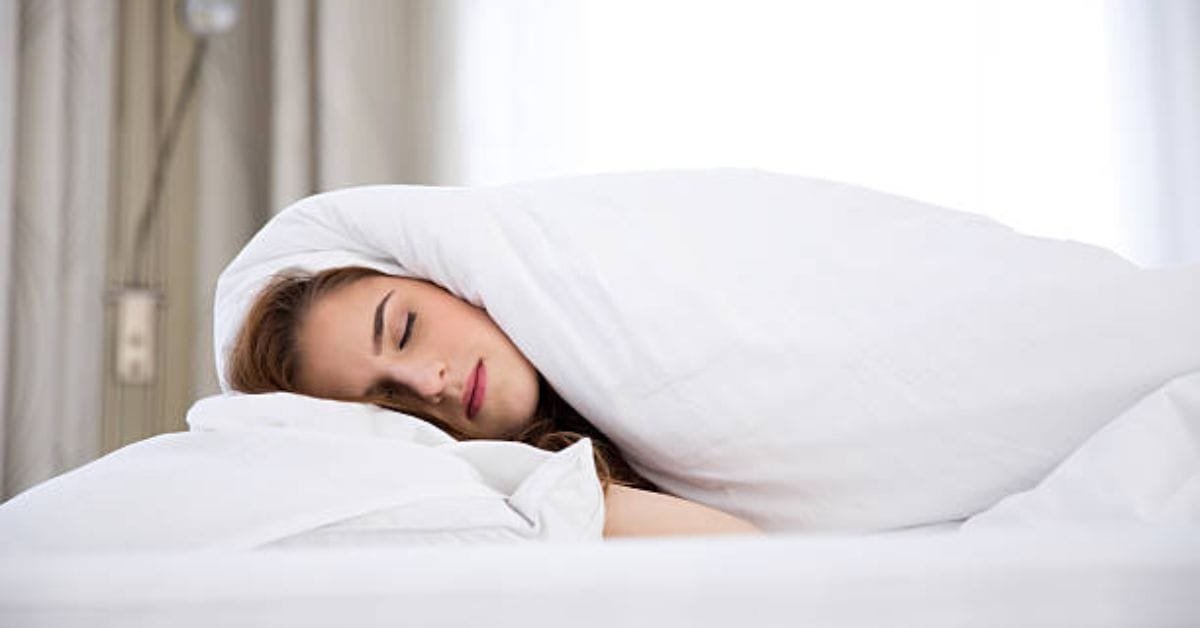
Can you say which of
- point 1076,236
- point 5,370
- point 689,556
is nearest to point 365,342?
point 689,556

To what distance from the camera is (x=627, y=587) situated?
24 cm

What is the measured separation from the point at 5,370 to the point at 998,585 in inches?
78.0

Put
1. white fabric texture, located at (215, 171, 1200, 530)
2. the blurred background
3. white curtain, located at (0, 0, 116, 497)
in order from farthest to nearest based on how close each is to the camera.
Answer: the blurred background → white curtain, located at (0, 0, 116, 497) → white fabric texture, located at (215, 171, 1200, 530)

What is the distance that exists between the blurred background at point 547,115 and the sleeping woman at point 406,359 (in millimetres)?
1127

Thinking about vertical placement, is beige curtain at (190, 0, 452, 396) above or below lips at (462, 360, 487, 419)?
above

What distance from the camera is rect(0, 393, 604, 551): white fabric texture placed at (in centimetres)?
52

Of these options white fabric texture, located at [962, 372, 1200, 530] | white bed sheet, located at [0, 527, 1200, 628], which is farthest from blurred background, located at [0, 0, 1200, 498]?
white bed sheet, located at [0, 527, 1200, 628]

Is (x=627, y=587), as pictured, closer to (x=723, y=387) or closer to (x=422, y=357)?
(x=723, y=387)

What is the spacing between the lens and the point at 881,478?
2.55ft

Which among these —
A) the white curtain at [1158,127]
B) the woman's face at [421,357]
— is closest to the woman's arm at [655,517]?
the woman's face at [421,357]

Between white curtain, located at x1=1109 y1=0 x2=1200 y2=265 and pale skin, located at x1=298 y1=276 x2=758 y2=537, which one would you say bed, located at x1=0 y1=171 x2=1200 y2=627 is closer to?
pale skin, located at x1=298 y1=276 x2=758 y2=537

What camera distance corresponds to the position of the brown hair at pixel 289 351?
3.22 ft

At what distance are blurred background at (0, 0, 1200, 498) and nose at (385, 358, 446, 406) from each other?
1.22 meters

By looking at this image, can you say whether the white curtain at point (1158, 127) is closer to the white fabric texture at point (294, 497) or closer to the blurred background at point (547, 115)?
the blurred background at point (547, 115)
